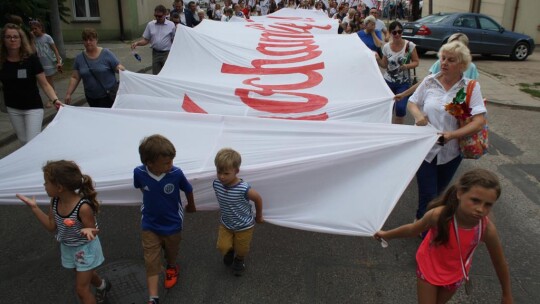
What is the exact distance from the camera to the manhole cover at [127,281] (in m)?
3.30

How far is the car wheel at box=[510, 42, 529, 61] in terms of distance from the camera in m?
15.7

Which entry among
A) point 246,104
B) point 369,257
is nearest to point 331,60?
point 246,104

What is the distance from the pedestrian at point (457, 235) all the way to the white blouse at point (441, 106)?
1.17m

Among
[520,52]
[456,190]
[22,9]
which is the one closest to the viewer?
[456,190]

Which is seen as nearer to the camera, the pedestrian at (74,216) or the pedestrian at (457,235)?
the pedestrian at (457,235)

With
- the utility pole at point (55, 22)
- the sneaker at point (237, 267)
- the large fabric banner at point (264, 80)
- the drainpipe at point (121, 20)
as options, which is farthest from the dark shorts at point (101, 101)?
the drainpipe at point (121, 20)

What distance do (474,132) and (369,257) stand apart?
4.47 feet

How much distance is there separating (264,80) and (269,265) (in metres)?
2.45

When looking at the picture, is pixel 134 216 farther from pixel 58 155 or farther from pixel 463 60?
pixel 463 60

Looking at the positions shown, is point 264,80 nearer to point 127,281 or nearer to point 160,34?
point 127,281

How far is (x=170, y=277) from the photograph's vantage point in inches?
136

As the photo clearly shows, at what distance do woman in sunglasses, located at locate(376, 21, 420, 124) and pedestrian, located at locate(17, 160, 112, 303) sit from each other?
456cm

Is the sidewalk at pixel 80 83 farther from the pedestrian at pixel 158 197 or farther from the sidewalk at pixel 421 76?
the pedestrian at pixel 158 197

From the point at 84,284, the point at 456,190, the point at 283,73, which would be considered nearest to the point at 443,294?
the point at 456,190
